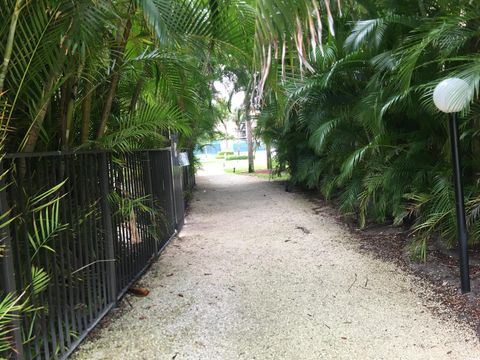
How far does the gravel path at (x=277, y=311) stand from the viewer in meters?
3.11

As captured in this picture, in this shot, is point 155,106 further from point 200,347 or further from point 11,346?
point 11,346

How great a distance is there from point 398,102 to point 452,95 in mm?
1454

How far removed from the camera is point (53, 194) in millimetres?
2896

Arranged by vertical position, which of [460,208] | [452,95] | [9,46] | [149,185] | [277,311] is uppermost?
[9,46]

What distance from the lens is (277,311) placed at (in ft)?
12.5

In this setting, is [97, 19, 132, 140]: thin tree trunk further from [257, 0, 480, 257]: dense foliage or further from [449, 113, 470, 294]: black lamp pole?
[449, 113, 470, 294]: black lamp pole

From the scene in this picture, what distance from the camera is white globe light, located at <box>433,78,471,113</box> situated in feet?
11.0

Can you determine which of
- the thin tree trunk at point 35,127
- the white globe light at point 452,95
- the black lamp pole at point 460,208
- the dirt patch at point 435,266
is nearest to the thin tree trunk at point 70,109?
the thin tree trunk at point 35,127

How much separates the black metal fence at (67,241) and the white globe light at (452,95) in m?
2.98

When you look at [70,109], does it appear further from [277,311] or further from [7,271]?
[277,311]

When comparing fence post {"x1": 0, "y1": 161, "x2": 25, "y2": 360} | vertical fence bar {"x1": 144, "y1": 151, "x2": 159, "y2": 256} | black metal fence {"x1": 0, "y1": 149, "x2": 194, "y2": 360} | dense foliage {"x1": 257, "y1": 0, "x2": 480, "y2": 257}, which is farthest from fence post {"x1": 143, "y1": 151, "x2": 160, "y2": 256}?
fence post {"x1": 0, "y1": 161, "x2": 25, "y2": 360}

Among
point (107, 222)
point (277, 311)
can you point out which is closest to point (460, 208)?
point (277, 311)

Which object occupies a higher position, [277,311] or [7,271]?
[7,271]

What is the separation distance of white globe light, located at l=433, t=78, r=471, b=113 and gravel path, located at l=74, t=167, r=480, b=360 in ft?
5.89
